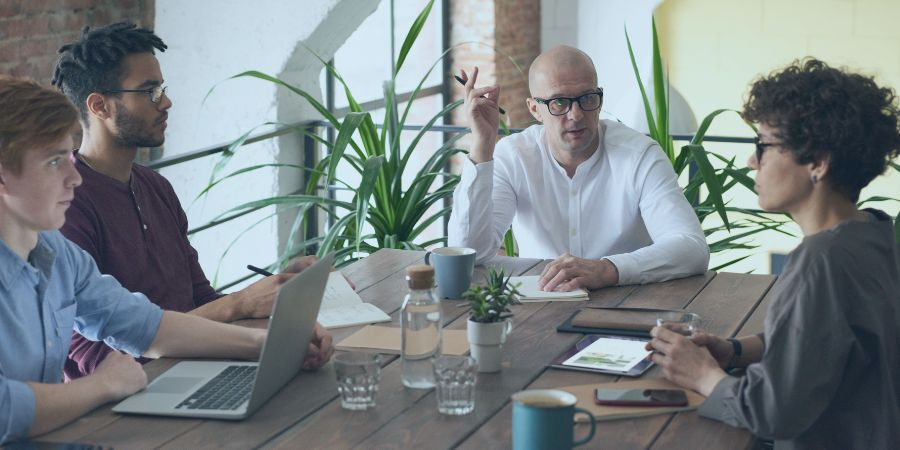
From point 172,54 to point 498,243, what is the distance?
6.62ft

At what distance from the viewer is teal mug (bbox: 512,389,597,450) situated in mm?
1460

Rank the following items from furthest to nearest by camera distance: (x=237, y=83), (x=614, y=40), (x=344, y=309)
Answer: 1. (x=614, y=40)
2. (x=237, y=83)
3. (x=344, y=309)

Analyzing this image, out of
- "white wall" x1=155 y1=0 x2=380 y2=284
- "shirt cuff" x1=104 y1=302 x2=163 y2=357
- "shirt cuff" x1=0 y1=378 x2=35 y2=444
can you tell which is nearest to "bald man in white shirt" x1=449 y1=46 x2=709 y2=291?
"shirt cuff" x1=104 y1=302 x2=163 y2=357

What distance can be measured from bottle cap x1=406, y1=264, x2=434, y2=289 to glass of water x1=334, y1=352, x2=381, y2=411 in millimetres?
139

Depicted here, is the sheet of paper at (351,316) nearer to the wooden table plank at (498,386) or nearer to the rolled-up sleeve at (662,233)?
the wooden table plank at (498,386)

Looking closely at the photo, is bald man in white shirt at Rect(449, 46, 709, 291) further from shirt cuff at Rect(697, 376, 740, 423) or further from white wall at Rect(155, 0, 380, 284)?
white wall at Rect(155, 0, 380, 284)

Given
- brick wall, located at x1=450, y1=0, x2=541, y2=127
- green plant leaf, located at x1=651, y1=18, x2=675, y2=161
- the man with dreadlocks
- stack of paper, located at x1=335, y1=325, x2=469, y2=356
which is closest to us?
stack of paper, located at x1=335, y1=325, x2=469, y2=356

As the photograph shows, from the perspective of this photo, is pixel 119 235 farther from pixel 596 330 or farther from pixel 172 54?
pixel 172 54

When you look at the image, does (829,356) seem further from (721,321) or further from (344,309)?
(344,309)

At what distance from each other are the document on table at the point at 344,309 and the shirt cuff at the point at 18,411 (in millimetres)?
698

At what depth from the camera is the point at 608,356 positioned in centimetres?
195

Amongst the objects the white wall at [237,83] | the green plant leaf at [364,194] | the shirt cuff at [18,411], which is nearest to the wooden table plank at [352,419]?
the shirt cuff at [18,411]

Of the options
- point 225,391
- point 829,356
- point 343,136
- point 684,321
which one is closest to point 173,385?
point 225,391

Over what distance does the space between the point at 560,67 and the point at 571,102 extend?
9 centimetres
